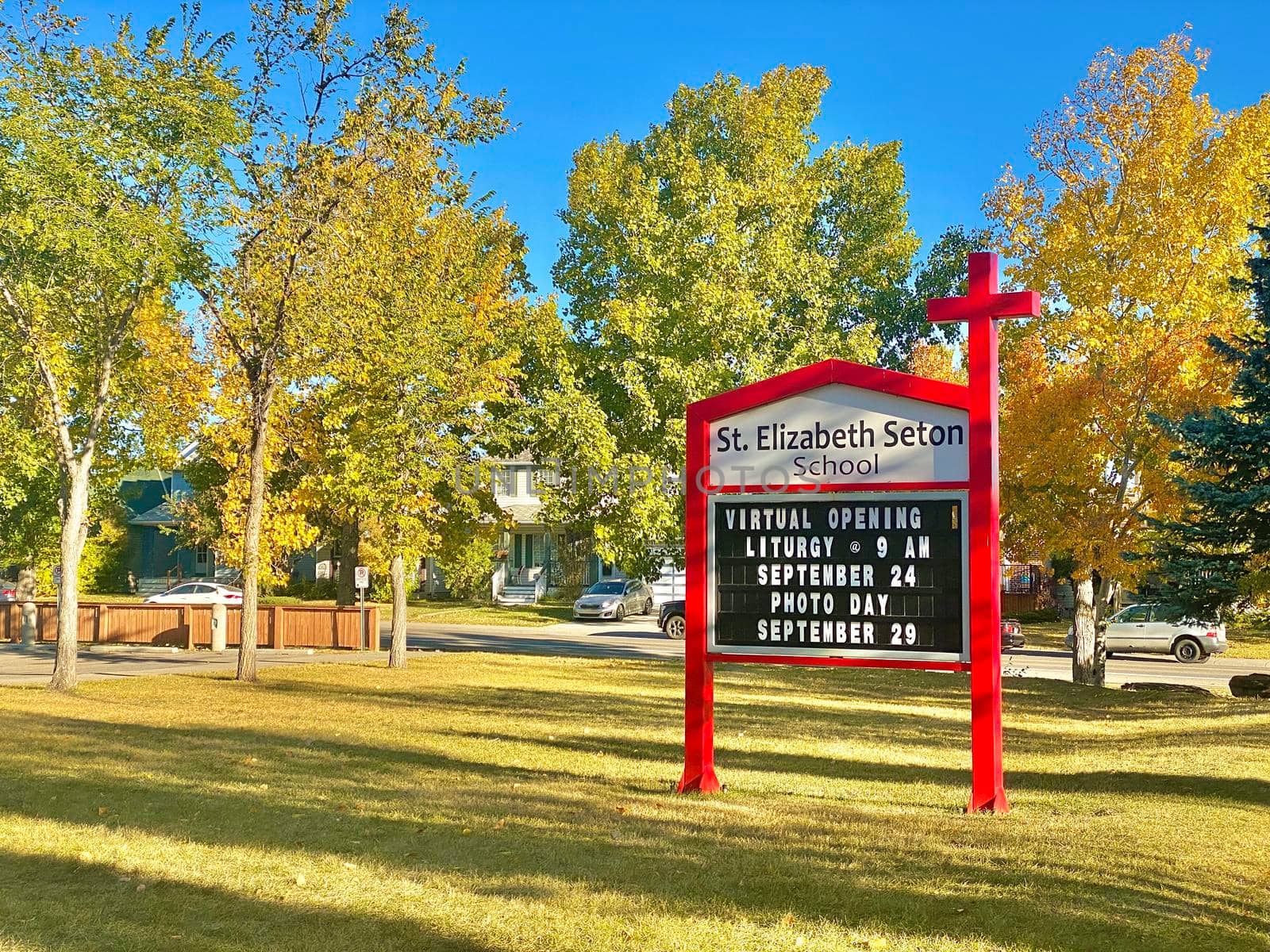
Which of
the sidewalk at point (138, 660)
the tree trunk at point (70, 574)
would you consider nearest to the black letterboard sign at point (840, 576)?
the tree trunk at point (70, 574)

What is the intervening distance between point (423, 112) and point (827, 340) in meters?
11.1

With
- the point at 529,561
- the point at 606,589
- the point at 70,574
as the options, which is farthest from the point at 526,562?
the point at 70,574

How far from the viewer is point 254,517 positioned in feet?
62.7

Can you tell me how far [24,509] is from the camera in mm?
29234

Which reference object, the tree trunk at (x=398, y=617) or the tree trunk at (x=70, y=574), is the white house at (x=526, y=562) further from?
the tree trunk at (x=70, y=574)

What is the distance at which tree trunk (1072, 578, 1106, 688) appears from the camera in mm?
22641

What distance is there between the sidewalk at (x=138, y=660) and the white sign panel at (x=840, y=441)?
14.5 meters

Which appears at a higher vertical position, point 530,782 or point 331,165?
point 331,165

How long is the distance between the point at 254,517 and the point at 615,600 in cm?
2310

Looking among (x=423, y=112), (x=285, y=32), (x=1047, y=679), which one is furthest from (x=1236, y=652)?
(x=285, y=32)

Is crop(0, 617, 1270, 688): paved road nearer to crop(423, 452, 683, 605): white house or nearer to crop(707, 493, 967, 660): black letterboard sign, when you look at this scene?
crop(423, 452, 683, 605): white house

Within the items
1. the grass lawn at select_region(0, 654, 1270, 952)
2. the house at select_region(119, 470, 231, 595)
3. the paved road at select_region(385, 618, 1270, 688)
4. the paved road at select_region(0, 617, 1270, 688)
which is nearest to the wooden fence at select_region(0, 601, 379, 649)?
the paved road at select_region(0, 617, 1270, 688)

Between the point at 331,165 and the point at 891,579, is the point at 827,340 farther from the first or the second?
the point at 891,579

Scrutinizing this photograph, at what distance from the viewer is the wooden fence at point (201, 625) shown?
28.9 metres
